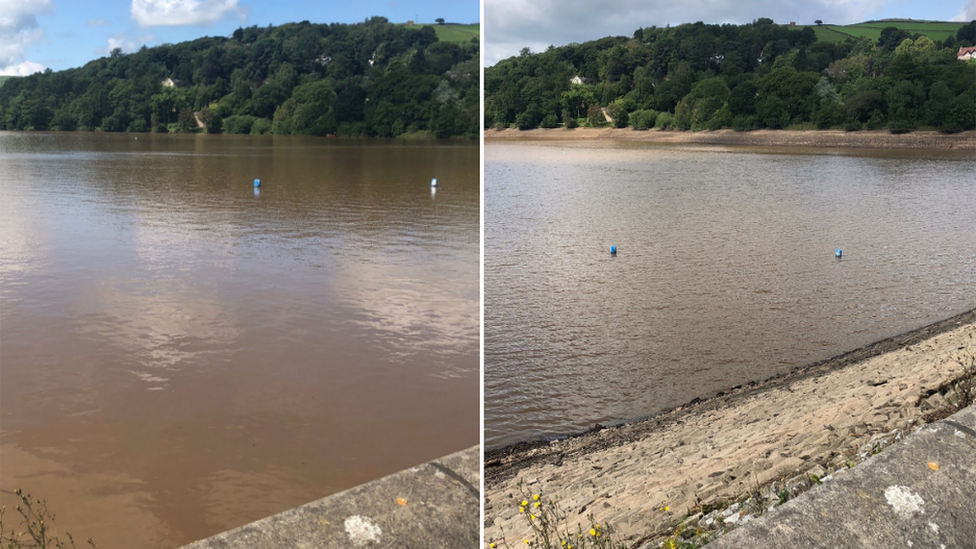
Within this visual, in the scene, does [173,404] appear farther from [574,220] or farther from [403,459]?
[574,220]

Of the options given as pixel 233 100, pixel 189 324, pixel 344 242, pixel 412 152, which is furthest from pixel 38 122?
pixel 189 324

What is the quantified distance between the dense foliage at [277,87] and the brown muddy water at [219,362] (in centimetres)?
3222

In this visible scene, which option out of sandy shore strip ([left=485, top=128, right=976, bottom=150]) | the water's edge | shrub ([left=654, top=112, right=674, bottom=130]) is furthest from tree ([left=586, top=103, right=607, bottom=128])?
shrub ([left=654, top=112, right=674, bottom=130])

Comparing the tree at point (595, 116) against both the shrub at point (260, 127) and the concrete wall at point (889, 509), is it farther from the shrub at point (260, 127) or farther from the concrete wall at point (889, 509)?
the shrub at point (260, 127)

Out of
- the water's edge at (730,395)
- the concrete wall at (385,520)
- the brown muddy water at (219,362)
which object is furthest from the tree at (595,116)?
the concrete wall at (385,520)

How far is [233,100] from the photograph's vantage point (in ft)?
178

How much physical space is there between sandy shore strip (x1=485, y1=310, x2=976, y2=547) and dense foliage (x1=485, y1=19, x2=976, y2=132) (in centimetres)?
1367

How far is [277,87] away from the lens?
52.7 m

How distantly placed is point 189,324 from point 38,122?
54.1m

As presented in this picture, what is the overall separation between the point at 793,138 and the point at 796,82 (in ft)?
8.24

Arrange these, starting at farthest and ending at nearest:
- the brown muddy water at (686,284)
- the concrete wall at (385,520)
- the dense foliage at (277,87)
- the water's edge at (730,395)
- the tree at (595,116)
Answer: the dense foliage at (277,87), the tree at (595,116), the brown muddy water at (686,284), the water's edge at (730,395), the concrete wall at (385,520)

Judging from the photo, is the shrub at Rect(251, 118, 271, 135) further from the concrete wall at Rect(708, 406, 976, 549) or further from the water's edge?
the concrete wall at Rect(708, 406, 976, 549)

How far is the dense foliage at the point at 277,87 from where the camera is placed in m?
47.3

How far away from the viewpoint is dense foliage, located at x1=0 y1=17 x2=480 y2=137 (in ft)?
155
